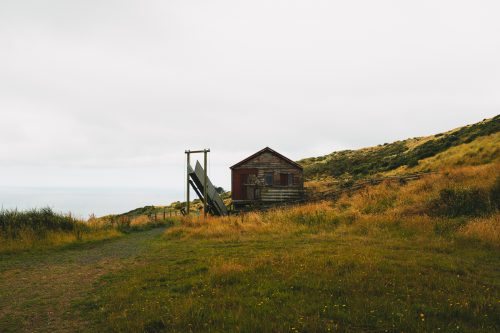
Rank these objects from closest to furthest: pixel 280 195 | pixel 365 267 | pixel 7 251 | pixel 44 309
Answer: pixel 44 309 < pixel 365 267 < pixel 7 251 < pixel 280 195

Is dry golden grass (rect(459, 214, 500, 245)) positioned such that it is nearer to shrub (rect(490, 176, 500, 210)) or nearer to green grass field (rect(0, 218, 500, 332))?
green grass field (rect(0, 218, 500, 332))

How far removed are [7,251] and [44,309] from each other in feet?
28.3

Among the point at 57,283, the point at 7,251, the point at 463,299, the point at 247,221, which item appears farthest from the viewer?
the point at 247,221

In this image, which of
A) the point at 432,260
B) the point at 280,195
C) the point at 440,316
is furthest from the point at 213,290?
the point at 280,195

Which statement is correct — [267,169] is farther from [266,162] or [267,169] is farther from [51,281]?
[51,281]

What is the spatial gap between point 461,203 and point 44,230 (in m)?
19.7

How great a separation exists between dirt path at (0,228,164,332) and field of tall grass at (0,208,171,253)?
1073mm

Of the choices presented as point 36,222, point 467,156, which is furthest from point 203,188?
point 467,156

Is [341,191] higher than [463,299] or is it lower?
higher

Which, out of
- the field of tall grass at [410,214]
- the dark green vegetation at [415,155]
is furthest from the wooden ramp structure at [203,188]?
the dark green vegetation at [415,155]

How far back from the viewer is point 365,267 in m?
8.52

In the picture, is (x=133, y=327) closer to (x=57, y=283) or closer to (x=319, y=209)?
(x=57, y=283)

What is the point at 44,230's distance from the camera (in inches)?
631

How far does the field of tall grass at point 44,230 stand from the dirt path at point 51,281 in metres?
1.07
